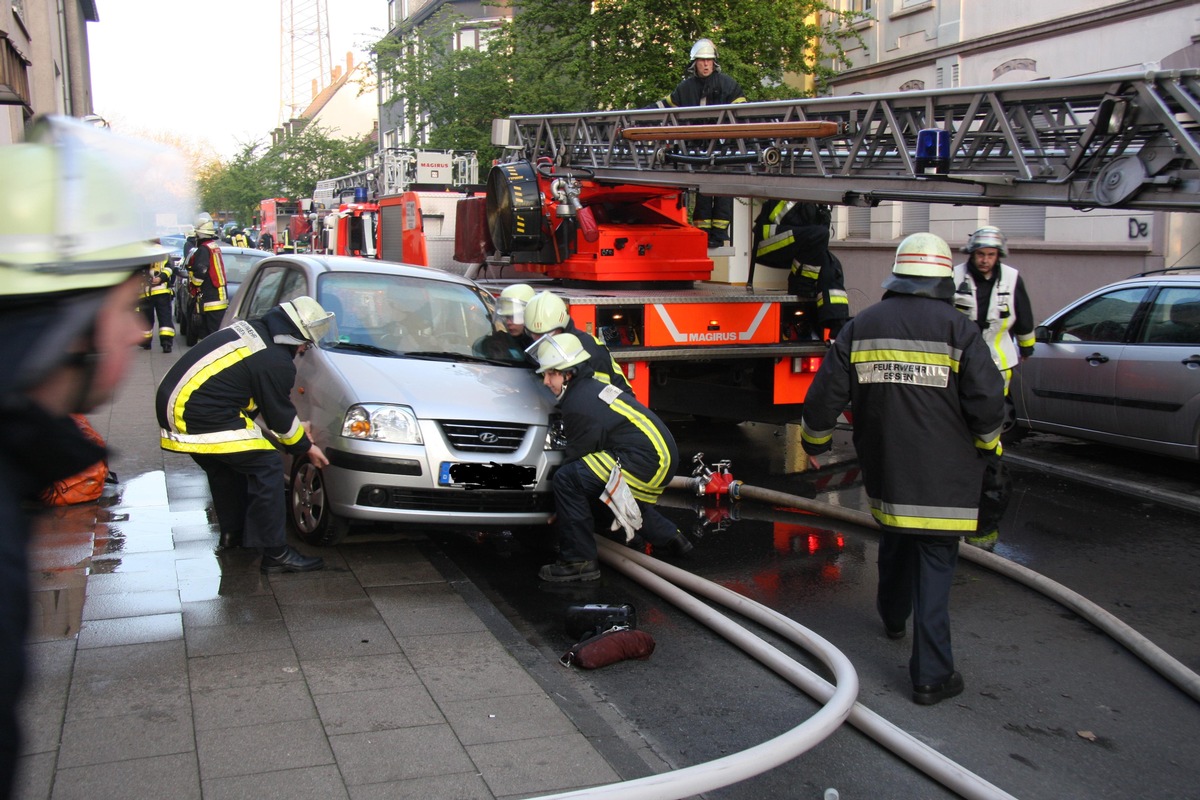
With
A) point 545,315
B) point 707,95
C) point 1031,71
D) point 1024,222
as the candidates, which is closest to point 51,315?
point 545,315

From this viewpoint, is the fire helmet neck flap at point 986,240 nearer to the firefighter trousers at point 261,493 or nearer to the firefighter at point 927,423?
the firefighter at point 927,423

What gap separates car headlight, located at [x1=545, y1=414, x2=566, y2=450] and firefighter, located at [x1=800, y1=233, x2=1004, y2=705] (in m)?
2.08

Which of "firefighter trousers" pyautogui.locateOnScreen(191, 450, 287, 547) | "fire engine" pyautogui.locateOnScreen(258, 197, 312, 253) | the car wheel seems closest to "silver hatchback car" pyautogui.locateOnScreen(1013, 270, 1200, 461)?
the car wheel

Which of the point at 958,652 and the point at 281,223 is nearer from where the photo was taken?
the point at 958,652

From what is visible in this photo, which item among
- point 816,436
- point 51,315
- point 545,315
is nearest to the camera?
point 51,315

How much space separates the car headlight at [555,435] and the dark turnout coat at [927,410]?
2.13 meters

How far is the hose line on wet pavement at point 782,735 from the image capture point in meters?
3.23

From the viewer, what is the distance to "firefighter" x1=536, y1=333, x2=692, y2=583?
5969 mm

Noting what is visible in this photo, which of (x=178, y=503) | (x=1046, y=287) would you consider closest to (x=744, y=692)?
(x=178, y=503)

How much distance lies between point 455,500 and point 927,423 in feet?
8.54

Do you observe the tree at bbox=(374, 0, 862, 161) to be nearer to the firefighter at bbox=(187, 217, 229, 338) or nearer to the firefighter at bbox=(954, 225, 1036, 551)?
the firefighter at bbox=(187, 217, 229, 338)

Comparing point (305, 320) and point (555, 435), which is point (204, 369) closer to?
point (305, 320)

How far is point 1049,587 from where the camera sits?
5.53 m

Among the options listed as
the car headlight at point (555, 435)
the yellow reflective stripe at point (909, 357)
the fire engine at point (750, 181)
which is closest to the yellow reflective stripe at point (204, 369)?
the car headlight at point (555, 435)
